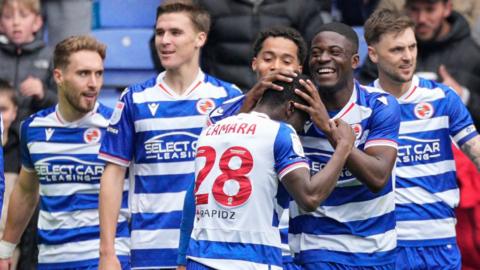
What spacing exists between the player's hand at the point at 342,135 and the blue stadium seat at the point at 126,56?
5421mm

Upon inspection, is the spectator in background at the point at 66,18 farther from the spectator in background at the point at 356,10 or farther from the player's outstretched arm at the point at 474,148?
the player's outstretched arm at the point at 474,148

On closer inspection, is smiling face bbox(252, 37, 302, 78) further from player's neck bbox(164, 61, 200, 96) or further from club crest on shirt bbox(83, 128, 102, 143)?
club crest on shirt bbox(83, 128, 102, 143)

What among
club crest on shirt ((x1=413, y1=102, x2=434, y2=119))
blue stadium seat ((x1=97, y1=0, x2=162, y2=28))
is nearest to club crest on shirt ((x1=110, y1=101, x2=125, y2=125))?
club crest on shirt ((x1=413, y1=102, x2=434, y2=119))

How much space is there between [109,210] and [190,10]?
1.47 metres

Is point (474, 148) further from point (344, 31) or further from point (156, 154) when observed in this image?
point (156, 154)

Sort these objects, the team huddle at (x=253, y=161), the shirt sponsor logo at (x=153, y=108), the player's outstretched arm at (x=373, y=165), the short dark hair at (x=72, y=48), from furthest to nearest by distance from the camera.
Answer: the short dark hair at (x=72, y=48) → the shirt sponsor logo at (x=153, y=108) → the player's outstretched arm at (x=373, y=165) → the team huddle at (x=253, y=161)

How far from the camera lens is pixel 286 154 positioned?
6301 millimetres

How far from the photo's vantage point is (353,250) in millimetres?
7164

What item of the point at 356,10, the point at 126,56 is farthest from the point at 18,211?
the point at 356,10

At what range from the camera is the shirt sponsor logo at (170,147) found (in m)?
7.80

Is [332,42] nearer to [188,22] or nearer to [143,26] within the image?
[188,22]

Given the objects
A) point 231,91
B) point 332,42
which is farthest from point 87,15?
point 332,42

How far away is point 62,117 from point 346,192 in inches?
96.3

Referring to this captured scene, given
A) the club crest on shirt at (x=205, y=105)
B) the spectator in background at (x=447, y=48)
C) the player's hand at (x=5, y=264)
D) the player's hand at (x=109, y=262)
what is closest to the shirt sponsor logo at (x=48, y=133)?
the player's hand at (x=5, y=264)
